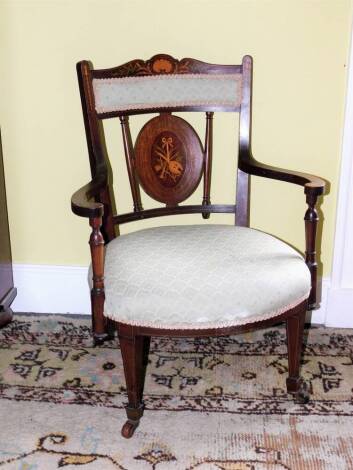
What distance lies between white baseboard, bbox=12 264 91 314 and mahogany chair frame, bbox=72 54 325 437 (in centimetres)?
40

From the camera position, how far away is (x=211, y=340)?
2256 mm

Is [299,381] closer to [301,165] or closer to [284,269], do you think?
[284,269]

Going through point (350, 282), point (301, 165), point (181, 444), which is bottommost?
point (181, 444)

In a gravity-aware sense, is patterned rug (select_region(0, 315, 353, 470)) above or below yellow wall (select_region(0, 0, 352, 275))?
below

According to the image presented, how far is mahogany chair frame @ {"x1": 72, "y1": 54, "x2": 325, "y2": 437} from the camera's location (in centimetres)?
160

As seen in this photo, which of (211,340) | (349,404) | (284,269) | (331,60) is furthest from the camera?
(211,340)

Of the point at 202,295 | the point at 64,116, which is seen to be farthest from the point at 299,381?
the point at 64,116

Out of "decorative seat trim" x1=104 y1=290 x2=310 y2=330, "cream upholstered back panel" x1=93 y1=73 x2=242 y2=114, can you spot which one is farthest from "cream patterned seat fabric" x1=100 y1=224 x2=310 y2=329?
"cream upholstered back panel" x1=93 y1=73 x2=242 y2=114

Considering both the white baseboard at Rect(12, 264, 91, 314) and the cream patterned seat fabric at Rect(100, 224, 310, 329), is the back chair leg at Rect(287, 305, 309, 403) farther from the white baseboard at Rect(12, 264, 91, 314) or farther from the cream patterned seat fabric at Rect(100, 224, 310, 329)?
the white baseboard at Rect(12, 264, 91, 314)

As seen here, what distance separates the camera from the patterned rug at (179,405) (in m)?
1.64

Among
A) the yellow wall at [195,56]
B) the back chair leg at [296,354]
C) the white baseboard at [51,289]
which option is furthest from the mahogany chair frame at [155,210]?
the white baseboard at [51,289]

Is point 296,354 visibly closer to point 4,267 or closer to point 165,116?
point 165,116

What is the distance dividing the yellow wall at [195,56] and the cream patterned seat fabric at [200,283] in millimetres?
615

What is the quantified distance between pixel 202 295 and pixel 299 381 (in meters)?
0.56
